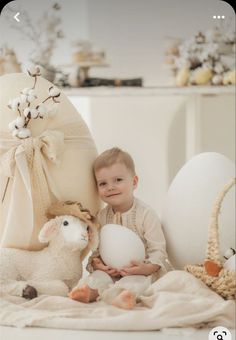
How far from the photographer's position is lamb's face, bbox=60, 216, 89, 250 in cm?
106

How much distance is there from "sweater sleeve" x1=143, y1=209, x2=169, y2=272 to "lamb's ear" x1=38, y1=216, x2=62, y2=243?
173mm

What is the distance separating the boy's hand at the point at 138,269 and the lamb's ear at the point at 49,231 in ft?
0.44

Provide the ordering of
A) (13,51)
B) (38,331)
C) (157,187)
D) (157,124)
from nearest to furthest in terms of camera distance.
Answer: (38,331) → (13,51) → (157,187) → (157,124)

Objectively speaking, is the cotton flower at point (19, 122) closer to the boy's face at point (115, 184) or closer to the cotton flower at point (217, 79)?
the boy's face at point (115, 184)

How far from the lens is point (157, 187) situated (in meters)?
1.97

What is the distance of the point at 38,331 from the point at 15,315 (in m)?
0.06

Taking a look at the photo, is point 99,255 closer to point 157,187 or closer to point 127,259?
point 127,259

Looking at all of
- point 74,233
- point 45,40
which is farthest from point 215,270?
point 45,40

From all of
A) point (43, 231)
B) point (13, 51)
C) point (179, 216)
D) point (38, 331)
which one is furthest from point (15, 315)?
point (13, 51)

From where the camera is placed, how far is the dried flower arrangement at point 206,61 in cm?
212

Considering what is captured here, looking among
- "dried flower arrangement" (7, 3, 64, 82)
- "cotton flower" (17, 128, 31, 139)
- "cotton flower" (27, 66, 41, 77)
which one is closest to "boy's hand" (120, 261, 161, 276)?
"cotton flower" (17, 128, 31, 139)

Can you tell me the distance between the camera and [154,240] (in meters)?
1.14

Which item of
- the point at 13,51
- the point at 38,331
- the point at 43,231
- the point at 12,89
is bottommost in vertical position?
the point at 38,331

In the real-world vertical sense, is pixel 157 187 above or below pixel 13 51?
below
